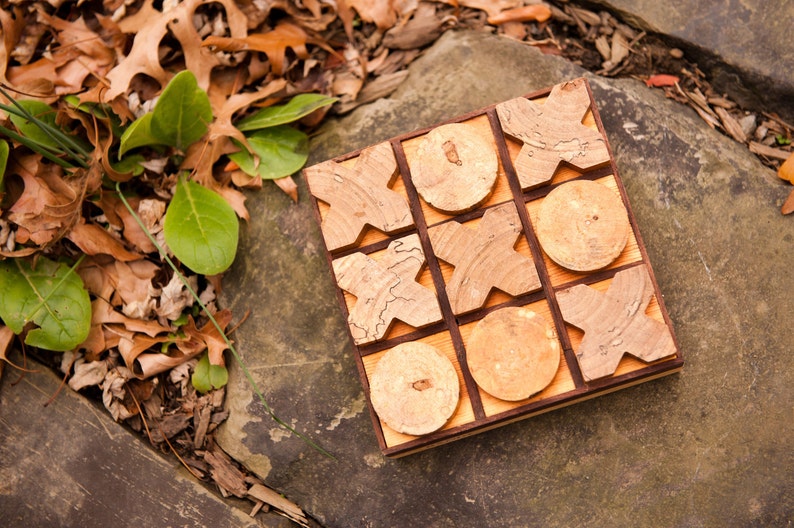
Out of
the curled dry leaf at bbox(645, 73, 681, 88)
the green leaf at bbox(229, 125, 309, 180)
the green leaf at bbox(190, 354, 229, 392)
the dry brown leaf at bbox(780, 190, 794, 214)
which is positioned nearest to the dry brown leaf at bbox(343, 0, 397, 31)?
the green leaf at bbox(229, 125, 309, 180)

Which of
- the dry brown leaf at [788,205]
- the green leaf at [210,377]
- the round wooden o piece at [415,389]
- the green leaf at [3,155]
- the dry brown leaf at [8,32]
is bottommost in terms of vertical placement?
the green leaf at [210,377]

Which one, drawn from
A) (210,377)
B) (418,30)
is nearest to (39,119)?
(210,377)

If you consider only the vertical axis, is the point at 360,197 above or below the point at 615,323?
above

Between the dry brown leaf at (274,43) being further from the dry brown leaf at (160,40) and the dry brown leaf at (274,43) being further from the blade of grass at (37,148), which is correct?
the blade of grass at (37,148)

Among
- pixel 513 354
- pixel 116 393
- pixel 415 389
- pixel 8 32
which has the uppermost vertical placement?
pixel 8 32

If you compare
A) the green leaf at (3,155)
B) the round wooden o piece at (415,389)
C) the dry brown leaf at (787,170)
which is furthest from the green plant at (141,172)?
the dry brown leaf at (787,170)

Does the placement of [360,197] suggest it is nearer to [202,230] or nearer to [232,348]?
[202,230]
